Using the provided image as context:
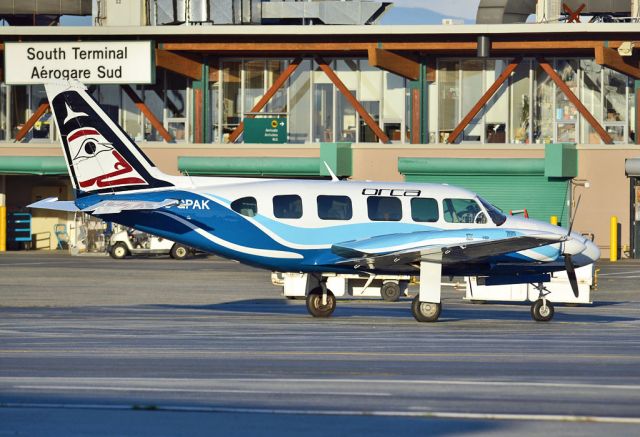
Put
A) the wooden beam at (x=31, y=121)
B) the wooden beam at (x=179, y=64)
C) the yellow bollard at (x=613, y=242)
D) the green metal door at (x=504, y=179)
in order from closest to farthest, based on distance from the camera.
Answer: the yellow bollard at (x=613, y=242)
the green metal door at (x=504, y=179)
the wooden beam at (x=179, y=64)
the wooden beam at (x=31, y=121)

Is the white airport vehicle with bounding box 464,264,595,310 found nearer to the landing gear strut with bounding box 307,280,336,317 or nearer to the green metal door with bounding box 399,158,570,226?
the landing gear strut with bounding box 307,280,336,317

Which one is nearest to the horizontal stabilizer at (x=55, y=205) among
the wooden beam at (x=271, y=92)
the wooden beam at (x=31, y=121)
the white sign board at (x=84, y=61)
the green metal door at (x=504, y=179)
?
the green metal door at (x=504, y=179)

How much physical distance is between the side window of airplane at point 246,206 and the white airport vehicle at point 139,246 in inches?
926

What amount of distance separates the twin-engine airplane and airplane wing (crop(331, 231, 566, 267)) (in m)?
0.02

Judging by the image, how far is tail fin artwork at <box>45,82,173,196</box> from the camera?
82.3ft

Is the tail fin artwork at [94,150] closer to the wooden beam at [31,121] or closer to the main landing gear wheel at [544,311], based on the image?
the main landing gear wheel at [544,311]

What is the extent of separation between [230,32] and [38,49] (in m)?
8.36

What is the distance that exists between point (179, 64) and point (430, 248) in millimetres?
31774

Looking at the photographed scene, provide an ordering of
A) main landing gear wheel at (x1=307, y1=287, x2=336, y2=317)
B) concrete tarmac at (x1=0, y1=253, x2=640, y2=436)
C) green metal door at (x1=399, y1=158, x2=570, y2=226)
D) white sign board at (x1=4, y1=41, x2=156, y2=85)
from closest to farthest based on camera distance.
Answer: concrete tarmac at (x1=0, y1=253, x2=640, y2=436), main landing gear wheel at (x1=307, y1=287, x2=336, y2=317), green metal door at (x1=399, y1=158, x2=570, y2=226), white sign board at (x1=4, y1=41, x2=156, y2=85)

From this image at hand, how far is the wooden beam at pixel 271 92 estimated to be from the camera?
52.9 meters

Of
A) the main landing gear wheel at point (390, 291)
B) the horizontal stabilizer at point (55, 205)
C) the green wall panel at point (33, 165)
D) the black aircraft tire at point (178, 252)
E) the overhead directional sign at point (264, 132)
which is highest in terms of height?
the overhead directional sign at point (264, 132)

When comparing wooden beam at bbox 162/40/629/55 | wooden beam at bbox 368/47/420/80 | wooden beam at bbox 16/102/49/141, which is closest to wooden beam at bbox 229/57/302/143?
wooden beam at bbox 162/40/629/55

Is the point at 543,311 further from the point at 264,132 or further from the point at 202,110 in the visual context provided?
the point at 202,110

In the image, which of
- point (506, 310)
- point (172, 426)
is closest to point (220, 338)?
point (172, 426)
